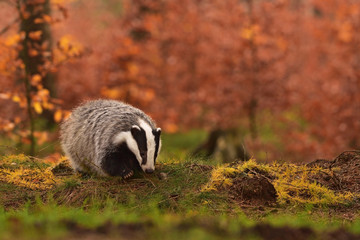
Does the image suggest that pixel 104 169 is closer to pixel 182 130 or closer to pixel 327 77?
pixel 182 130

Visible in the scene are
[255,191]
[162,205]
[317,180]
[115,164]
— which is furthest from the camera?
[317,180]

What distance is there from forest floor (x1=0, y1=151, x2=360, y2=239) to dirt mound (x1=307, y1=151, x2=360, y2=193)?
0.01 meters

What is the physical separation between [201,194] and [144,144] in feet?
2.91

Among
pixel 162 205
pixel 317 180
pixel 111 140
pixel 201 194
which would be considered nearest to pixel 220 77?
pixel 317 180

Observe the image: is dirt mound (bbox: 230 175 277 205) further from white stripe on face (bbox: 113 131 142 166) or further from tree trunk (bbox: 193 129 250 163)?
tree trunk (bbox: 193 129 250 163)

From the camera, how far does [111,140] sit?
265 inches

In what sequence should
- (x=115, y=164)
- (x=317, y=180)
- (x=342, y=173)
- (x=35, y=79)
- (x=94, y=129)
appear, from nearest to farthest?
(x=115, y=164) → (x=317, y=180) → (x=94, y=129) → (x=342, y=173) → (x=35, y=79)

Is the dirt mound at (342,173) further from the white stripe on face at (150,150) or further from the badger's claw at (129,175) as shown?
the badger's claw at (129,175)

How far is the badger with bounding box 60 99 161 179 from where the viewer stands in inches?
251

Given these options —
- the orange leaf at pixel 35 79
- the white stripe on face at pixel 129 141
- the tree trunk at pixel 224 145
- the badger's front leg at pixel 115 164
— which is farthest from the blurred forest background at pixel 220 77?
the white stripe on face at pixel 129 141

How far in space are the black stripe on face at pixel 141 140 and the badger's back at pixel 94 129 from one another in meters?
0.32

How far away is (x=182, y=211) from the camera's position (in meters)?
5.71

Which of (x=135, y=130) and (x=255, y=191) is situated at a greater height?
(x=135, y=130)

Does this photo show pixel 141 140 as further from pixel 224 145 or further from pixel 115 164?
pixel 224 145
